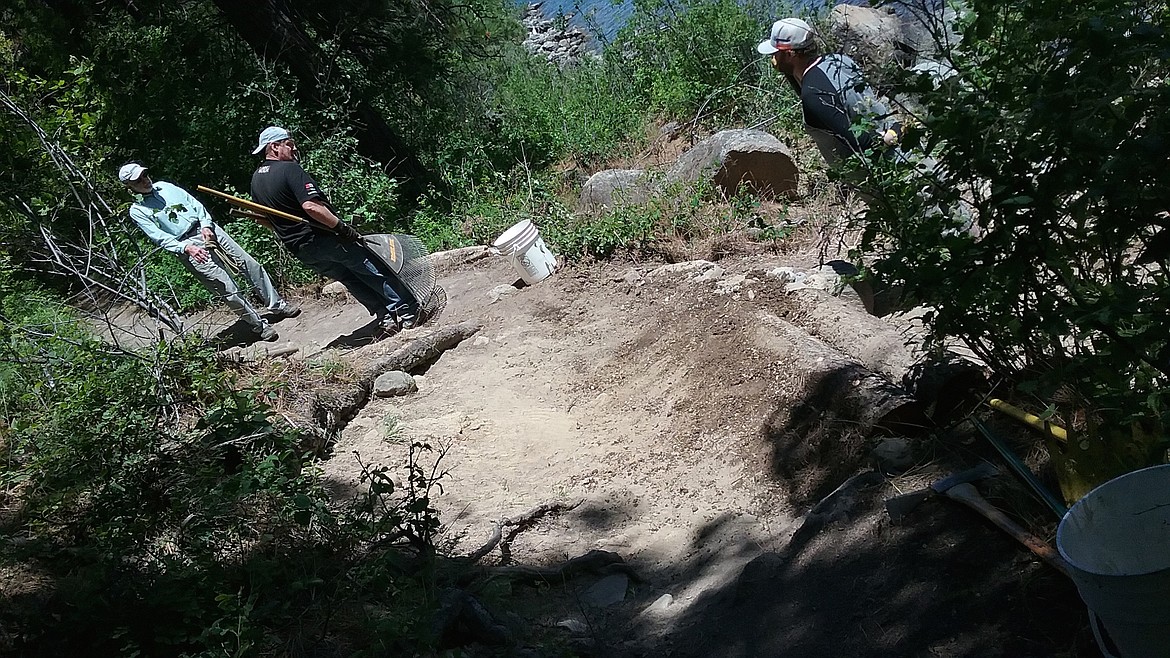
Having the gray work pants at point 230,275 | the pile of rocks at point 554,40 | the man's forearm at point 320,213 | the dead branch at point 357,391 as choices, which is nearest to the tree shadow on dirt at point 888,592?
the dead branch at point 357,391

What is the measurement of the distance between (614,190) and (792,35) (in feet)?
11.0

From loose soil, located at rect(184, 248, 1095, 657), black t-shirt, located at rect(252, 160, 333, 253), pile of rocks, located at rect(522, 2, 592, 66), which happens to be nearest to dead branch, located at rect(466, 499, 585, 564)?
loose soil, located at rect(184, 248, 1095, 657)

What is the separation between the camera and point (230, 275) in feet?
28.0

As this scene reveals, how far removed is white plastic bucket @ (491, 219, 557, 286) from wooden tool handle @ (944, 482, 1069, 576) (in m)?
4.90

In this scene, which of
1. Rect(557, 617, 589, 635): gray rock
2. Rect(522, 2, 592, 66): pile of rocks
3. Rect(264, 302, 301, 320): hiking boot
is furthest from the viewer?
Rect(522, 2, 592, 66): pile of rocks

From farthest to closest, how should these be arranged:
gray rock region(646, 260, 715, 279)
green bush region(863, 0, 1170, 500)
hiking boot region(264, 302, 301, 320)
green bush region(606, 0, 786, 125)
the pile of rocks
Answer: the pile of rocks < green bush region(606, 0, 786, 125) < hiking boot region(264, 302, 301, 320) < gray rock region(646, 260, 715, 279) < green bush region(863, 0, 1170, 500)

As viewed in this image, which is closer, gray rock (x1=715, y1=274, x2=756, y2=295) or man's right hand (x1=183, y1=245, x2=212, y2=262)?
gray rock (x1=715, y1=274, x2=756, y2=295)

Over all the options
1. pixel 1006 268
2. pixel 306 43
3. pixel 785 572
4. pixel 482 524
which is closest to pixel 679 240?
pixel 482 524

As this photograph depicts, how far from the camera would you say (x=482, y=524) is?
4699mm

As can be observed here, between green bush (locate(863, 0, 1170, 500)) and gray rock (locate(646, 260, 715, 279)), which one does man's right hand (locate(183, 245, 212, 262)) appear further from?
green bush (locate(863, 0, 1170, 500))

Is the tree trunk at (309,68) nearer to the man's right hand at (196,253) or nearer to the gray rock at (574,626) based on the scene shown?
the man's right hand at (196,253)

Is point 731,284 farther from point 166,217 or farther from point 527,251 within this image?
point 166,217

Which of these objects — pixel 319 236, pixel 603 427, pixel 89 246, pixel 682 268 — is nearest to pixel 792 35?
pixel 682 268

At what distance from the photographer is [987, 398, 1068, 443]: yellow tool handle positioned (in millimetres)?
2828
